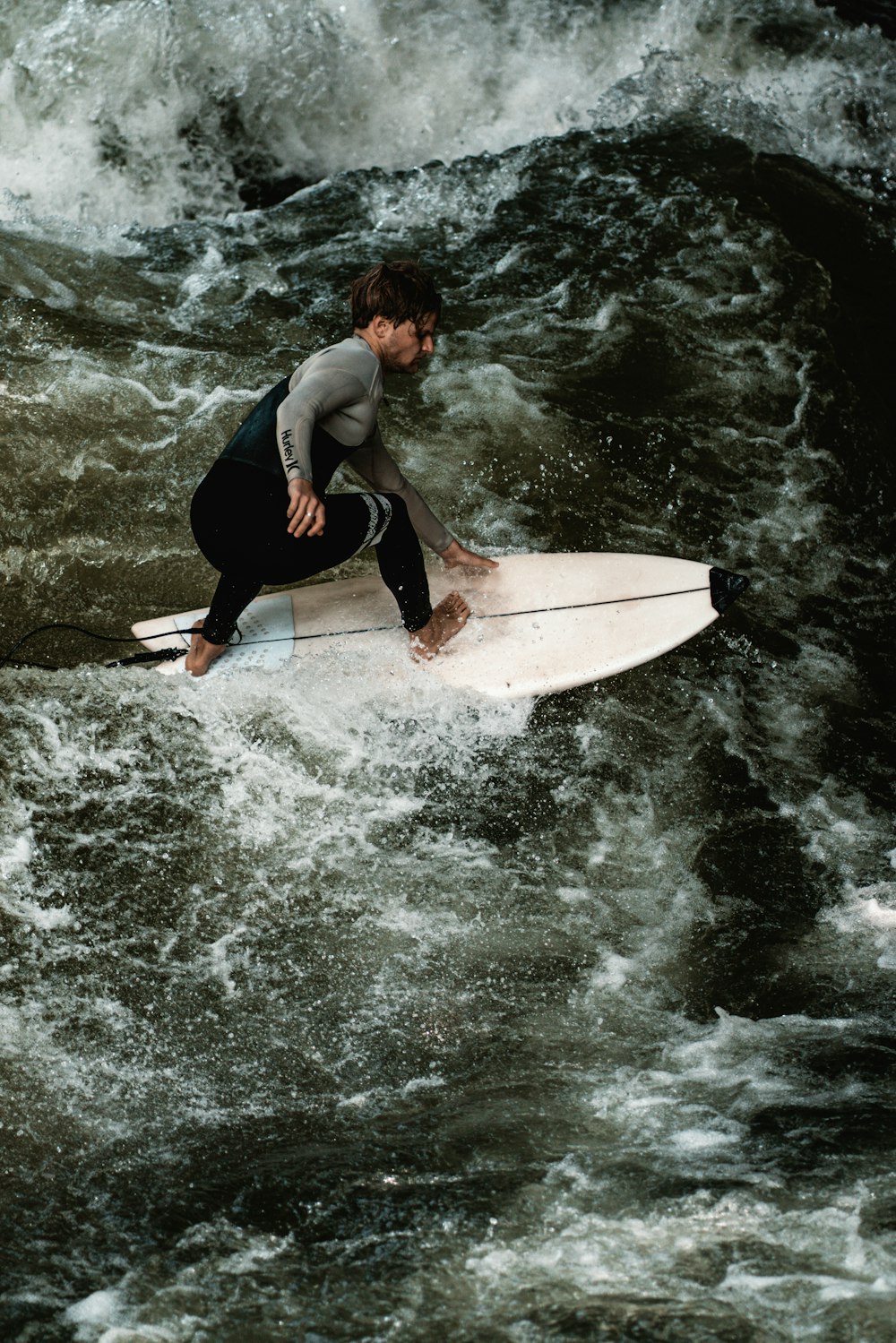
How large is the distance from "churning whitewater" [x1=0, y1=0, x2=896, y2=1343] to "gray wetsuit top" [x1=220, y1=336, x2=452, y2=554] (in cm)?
88

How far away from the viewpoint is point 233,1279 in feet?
8.18

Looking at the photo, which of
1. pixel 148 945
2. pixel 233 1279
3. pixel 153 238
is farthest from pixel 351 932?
pixel 153 238

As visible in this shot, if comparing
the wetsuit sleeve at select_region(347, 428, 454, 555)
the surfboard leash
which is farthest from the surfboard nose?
the wetsuit sleeve at select_region(347, 428, 454, 555)

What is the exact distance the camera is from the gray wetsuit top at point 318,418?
3.16 m

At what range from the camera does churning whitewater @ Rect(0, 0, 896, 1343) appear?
2.57 meters

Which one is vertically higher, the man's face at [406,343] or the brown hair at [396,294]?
the brown hair at [396,294]

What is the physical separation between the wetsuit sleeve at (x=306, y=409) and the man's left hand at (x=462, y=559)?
3.08 feet

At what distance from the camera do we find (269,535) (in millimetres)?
3461

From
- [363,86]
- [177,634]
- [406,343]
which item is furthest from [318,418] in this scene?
[363,86]

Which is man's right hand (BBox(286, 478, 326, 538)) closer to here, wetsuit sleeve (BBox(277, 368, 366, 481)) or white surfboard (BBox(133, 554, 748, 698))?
wetsuit sleeve (BBox(277, 368, 366, 481))

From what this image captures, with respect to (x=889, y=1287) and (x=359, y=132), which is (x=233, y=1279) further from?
(x=359, y=132)

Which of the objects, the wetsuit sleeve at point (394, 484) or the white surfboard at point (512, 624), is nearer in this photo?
the wetsuit sleeve at point (394, 484)

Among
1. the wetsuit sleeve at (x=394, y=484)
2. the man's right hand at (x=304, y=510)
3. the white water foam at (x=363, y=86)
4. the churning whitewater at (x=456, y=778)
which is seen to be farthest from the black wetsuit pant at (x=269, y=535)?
the white water foam at (x=363, y=86)

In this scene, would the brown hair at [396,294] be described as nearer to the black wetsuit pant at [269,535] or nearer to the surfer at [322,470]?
the surfer at [322,470]
